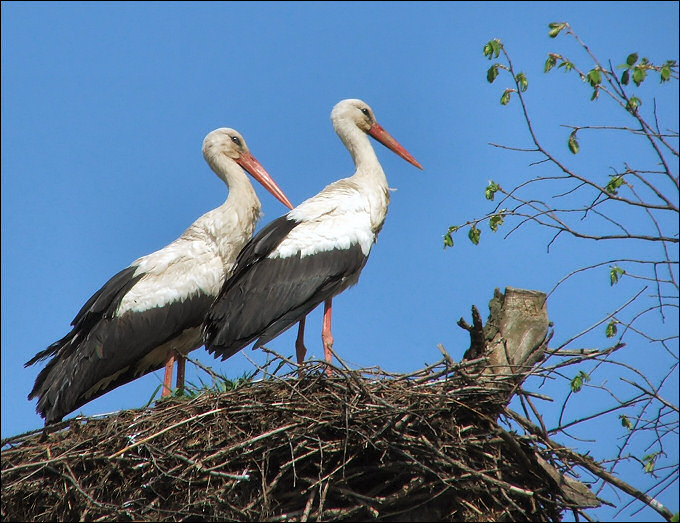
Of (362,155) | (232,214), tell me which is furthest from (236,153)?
(362,155)

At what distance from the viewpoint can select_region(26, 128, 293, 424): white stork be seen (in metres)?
8.73

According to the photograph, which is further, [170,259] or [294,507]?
[170,259]

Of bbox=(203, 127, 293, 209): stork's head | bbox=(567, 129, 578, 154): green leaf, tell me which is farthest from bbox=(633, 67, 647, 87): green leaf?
bbox=(203, 127, 293, 209): stork's head

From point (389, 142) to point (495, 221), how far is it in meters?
3.26

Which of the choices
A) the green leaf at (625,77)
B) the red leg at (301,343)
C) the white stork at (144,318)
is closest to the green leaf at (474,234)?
the green leaf at (625,77)


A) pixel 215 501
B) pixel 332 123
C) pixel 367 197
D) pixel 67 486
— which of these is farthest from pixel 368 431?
pixel 332 123

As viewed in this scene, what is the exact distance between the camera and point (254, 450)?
656 centimetres

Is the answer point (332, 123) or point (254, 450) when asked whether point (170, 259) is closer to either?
point (332, 123)

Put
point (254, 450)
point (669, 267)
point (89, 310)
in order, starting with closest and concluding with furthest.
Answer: point (669, 267), point (254, 450), point (89, 310)

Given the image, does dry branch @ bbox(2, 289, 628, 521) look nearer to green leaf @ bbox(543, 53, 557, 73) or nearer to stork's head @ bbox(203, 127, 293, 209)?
green leaf @ bbox(543, 53, 557, 73)

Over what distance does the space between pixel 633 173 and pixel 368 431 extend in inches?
87.6

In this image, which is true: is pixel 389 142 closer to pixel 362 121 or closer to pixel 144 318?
pixel 362 121

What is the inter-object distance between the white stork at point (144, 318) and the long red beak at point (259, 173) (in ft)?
2.11

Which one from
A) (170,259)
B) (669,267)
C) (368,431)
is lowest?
(368,431)
